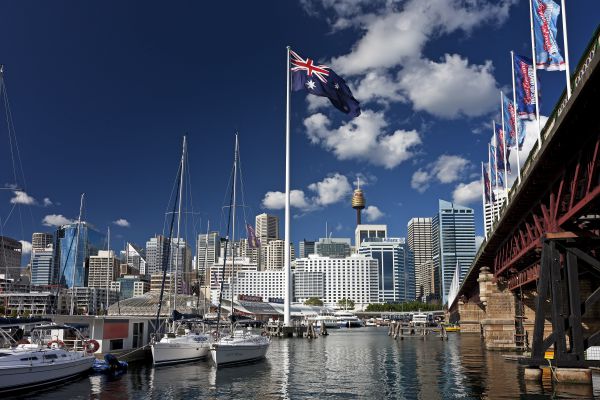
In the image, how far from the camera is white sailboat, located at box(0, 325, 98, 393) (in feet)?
101

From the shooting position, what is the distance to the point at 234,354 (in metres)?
46.4

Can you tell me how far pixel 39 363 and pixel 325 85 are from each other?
42911mm

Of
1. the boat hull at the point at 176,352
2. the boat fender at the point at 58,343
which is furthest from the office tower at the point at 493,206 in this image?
the boat fender at the point at 58,343

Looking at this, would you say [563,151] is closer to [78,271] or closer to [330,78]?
[330,78]

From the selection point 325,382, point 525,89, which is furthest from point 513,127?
point 325,382

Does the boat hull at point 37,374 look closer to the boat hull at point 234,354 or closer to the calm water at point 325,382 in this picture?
the calm water at point 325,382

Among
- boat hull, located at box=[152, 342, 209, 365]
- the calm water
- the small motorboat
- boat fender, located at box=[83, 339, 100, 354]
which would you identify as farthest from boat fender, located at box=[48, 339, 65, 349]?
boat hull, located at box=[152, 342, 209, 365]

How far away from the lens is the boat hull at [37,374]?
3033cm

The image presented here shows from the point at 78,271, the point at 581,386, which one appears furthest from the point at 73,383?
the point at 78,271

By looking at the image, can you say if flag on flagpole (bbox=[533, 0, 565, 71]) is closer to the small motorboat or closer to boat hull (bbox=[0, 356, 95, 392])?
boat hull (bbox=[0, 356, 95, 392])

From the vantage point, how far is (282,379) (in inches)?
1517

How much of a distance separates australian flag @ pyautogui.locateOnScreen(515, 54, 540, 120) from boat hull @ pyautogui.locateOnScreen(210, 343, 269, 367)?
98.1ft

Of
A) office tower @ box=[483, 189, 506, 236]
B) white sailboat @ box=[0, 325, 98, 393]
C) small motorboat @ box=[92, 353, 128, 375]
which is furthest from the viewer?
office tower @ box=[483, 189, 506, 236]

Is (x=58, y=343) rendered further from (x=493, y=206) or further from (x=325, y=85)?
(x=493, y=206)
